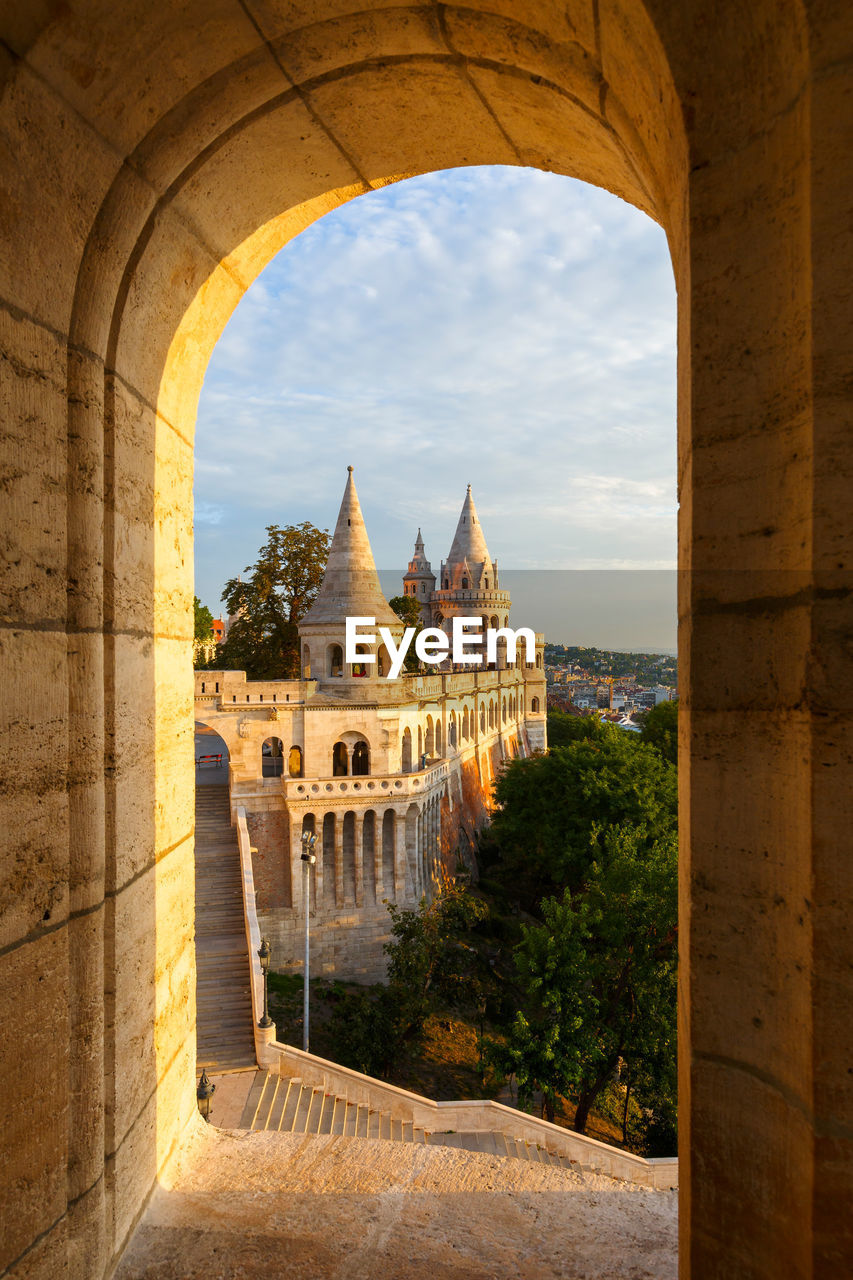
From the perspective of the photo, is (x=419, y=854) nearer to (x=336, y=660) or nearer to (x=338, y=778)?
(x=338, y=778)

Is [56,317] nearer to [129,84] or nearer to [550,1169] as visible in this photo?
[129,84]

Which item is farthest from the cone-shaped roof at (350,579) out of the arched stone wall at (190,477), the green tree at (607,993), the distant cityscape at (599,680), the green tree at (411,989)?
the distant cityscape at (599,680)

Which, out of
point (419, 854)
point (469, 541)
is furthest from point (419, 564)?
point (419, 854)

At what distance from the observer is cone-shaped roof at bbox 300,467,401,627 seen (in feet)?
88.6

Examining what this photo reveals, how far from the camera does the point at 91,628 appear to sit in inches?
93.4

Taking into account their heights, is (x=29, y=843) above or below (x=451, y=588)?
below

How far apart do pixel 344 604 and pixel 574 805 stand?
1165 cm

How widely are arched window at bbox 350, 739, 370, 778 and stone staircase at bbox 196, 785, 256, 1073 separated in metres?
5.15

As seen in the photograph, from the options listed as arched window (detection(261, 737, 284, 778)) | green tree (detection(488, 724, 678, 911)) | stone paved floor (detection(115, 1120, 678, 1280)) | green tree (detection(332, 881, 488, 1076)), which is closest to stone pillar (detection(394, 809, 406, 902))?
green tree (detection(332, 881, 488, 1076))

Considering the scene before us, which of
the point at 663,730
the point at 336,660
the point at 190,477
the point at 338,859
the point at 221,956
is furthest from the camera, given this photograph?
the point at 663,730

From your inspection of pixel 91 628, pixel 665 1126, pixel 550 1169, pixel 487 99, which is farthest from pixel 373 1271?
pixel 665 1126

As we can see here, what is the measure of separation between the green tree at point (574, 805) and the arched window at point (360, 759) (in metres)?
6.82

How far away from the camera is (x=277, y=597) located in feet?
111

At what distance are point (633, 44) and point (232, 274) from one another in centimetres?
182
